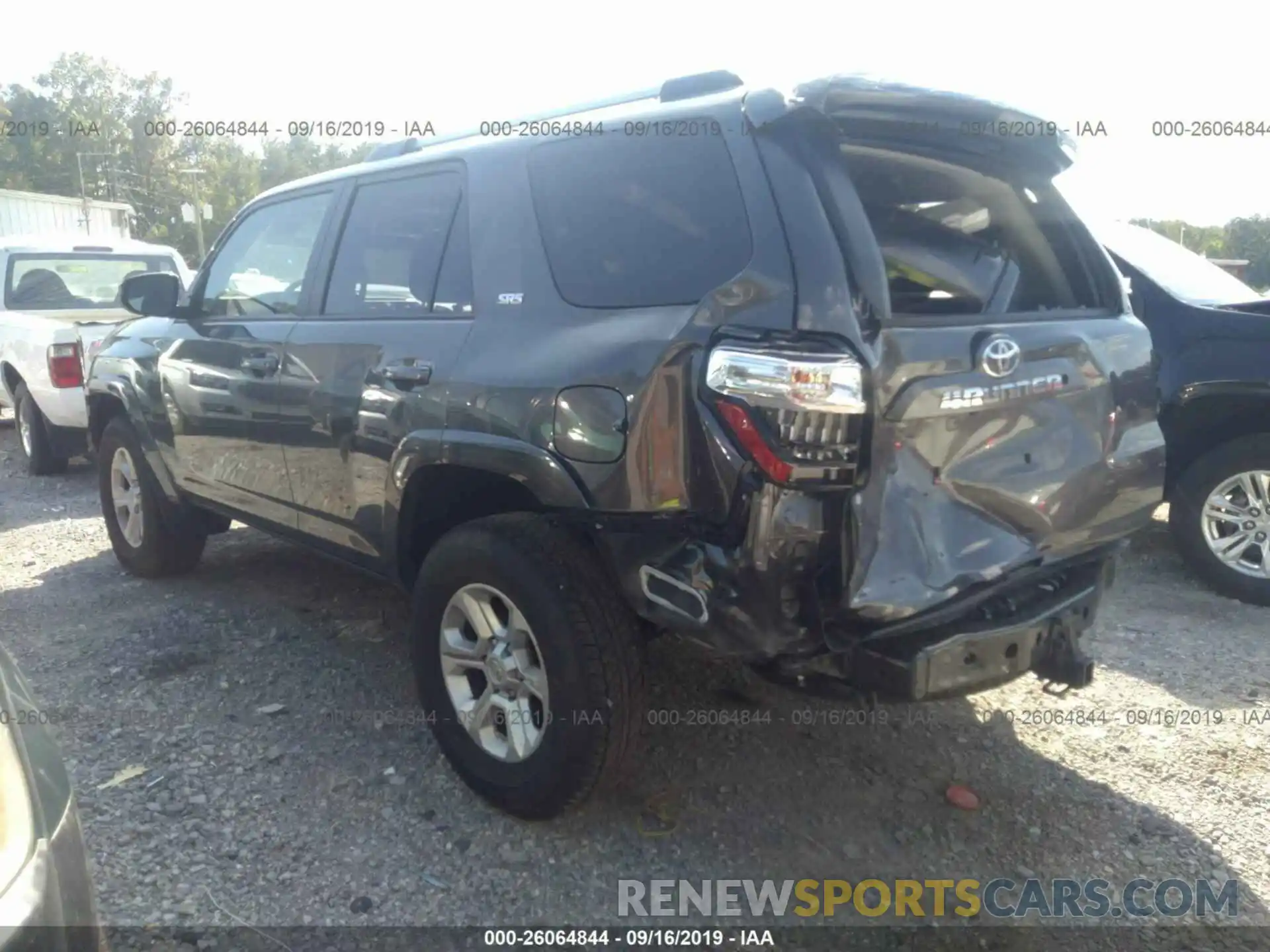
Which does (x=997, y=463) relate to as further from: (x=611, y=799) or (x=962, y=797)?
(x=611, y=799)

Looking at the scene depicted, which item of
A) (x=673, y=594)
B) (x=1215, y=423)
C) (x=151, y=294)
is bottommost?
(x=673, y=594)

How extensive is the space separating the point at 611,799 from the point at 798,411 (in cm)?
146

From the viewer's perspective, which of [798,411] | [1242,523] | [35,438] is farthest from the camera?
[35,438]

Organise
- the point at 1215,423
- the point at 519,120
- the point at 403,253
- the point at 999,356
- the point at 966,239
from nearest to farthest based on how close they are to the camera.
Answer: the point at 999,356 < the point at 966,239 < the point at 519,120 < the point at 403,253 < the point at 1215,423

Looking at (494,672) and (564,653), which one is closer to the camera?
(564,653)

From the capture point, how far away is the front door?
3.88 meters

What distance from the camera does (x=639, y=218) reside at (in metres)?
2.70

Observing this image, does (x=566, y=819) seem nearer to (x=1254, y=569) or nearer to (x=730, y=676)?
(x=730, y=676)

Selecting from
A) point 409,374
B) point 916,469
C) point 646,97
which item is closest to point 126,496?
point 409,374

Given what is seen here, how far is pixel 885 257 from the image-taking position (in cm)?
248

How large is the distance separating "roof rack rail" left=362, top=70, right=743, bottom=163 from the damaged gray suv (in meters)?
0.01

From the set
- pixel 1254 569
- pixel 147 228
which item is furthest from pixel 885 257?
pixel 147 228

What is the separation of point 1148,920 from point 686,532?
1557 mm

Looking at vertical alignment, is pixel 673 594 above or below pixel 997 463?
below
